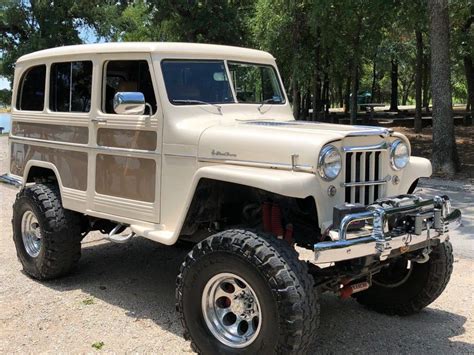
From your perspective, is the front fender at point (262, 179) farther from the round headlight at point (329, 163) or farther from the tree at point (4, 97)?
the tree at point (4, 97)

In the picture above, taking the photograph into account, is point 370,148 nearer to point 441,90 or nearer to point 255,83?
point 255,83

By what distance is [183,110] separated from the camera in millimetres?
4500

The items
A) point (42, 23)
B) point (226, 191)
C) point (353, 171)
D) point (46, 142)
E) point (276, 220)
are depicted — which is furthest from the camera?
point (42, 23)

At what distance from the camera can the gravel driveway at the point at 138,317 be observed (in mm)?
4246

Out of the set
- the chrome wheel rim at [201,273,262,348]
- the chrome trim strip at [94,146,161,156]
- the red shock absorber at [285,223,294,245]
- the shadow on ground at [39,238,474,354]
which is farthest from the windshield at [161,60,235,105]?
the shadow on ground at [39,238,474,354]

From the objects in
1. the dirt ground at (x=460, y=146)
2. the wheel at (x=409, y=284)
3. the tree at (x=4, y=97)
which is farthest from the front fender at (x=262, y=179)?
the tree at (x=4, y=97)

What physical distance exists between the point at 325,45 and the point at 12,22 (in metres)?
16.3

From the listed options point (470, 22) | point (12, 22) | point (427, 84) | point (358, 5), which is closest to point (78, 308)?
point (358, 5)

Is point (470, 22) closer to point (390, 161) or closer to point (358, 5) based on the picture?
point (358, 5)

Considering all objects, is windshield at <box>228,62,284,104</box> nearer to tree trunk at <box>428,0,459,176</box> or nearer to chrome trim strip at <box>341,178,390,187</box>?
chrome trim strip at <box>341,178,390,187</box>

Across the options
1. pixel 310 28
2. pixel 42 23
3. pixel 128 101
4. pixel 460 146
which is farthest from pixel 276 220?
pixel 42 23

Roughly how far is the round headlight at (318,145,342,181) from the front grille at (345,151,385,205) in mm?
154

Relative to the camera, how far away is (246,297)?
375 centimetres

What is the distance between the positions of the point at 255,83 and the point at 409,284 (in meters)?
2.28
